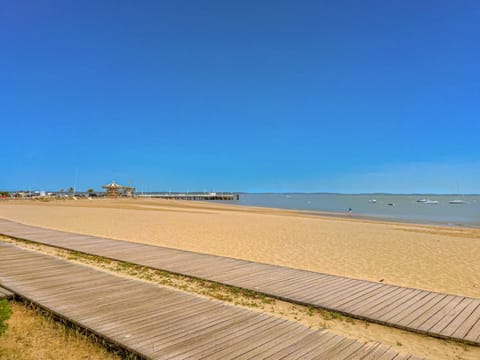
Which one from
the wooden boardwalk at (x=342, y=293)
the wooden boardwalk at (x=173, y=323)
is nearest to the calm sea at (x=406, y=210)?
the wooden boardwalk at (x=342, y=293)

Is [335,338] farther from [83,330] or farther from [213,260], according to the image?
[213,260]

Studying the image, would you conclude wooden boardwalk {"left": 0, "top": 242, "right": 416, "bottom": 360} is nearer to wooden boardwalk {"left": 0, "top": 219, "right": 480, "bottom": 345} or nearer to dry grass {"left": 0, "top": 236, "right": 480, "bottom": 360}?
dry grass {"left": 0, "top": 236, "right": 480, "bottom": 360}

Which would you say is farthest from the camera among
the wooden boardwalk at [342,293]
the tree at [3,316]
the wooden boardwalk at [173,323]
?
the wooden boardwalk at [342,293]

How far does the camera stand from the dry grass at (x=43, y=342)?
3160mm

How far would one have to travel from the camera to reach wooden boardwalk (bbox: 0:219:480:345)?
Result: 390 centimetres

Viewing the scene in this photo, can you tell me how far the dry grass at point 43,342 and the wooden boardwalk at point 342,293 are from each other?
2.49m

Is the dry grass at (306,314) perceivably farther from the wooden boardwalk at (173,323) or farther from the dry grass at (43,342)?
the dry grass at (43,342)

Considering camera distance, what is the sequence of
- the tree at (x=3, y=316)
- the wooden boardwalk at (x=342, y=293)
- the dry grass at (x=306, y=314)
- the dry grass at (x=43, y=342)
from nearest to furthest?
the dry grass at (x=43, y=342) → the dry grass at (x=306, y=314) → the tree at (x=3, y=316) → the wooden boardwalk at (x=342, y=293)

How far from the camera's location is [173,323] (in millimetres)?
3646

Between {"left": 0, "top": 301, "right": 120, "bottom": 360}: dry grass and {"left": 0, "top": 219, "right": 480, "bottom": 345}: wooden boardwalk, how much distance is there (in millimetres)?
2493

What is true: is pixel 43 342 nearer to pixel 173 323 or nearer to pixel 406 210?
pixel 173 323

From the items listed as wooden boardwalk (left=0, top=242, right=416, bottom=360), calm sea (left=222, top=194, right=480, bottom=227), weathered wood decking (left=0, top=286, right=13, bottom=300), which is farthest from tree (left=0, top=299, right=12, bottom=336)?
calm sea (left=222, top=194, right=480, bottom=227)

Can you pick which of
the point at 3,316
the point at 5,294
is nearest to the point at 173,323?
the point at 3,316

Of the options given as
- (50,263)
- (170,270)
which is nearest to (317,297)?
(170,270)
